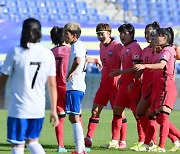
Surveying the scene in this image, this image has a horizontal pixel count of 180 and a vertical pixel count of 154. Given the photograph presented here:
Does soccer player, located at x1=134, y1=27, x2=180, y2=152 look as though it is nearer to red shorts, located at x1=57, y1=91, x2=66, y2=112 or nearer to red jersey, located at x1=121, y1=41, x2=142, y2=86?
red jersey, located at x1=121, y1=41, x2=142, y2=86

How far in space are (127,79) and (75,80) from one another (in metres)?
1.68

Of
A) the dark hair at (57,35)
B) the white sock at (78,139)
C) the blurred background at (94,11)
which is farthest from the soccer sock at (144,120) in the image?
the blurred background at (94,11)

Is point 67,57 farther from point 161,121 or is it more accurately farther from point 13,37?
point 13,37

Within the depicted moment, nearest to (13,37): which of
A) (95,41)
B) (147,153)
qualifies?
(95,41)

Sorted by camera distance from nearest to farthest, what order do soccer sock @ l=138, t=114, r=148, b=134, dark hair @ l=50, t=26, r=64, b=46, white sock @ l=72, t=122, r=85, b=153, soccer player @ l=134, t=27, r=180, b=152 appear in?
white sock @ l=72, t=122, r=85, b=153, soccer player @ l=134, t=27, r=180, b=152, dark hair @ l=50, t=26, r=64, b=46, soccer sock @ l=138, t=114, r=148, b=134

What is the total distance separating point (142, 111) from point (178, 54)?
3.35 ft

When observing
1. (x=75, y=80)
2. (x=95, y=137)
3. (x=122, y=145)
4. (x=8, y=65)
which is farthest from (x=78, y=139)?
(x=95, y=137)

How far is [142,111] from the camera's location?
1175 cm

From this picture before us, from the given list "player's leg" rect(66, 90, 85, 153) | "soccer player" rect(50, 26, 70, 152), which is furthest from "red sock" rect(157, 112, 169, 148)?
"soccer player" rect(50, 26, 70, 152)

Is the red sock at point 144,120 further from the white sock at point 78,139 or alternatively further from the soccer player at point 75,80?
the white sock at point 78,139

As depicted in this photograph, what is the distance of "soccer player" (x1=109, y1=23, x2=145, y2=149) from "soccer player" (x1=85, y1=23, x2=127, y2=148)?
237 mm

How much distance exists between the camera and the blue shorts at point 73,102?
1069cm

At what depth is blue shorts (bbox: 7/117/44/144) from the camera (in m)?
7.91

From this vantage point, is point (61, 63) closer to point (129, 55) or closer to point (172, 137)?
point (129, 55)
